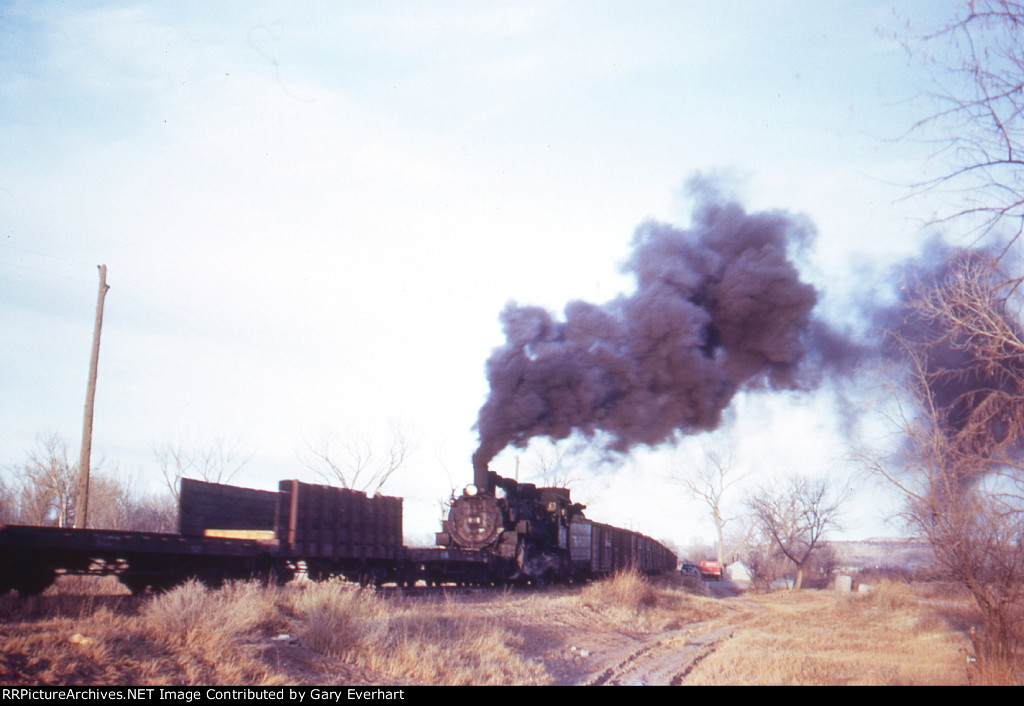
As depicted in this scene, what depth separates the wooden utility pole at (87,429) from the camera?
1841 centimetres

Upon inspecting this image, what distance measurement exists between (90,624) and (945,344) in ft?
48.0

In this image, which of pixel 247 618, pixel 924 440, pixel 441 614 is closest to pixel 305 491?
pixel 441 614

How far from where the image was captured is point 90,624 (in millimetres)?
7980

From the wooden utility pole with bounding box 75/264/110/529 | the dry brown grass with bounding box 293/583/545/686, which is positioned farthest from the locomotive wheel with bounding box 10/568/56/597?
the wooden utility pole with bounding box 75/264/110/529

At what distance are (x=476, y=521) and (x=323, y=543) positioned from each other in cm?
702

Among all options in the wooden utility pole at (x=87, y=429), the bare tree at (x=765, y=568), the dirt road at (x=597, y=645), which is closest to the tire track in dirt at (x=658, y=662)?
the dirt road at (x=597, y=645)

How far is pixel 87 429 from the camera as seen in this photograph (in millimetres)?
19750

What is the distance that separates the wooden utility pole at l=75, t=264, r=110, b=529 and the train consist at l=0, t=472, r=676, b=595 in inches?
220

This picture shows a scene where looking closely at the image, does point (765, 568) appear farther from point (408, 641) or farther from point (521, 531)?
point (408, 641)

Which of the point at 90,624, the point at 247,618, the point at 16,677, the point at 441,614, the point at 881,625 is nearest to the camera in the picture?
the point at 16,677

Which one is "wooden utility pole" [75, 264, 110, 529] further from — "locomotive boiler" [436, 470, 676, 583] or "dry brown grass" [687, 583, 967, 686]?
"dry brown grass" [687, 583, 967, 686]

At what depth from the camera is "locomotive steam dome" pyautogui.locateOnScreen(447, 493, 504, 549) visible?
20.4 m

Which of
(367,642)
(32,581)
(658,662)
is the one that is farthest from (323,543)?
(658,662)
